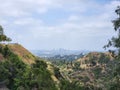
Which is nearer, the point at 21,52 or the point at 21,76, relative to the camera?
the point at 21,76

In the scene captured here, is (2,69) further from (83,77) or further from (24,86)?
(83,77)

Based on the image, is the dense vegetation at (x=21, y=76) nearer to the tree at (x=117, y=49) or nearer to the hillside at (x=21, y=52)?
the hillside at (x=21, y=52)

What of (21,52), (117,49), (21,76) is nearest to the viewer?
(117,49)

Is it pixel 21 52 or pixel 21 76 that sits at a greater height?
pixel 21 52

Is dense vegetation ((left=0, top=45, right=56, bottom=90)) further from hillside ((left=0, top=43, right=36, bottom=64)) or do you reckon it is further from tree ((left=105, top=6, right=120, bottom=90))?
tree ((left=105, top=6, right=120, bottom=90))

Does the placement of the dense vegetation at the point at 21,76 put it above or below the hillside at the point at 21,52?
below

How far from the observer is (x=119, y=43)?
39.5 meters

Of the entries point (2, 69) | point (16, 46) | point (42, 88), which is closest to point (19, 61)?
point (2, 69)

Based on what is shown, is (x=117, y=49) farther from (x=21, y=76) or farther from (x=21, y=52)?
(x=21, y=52)

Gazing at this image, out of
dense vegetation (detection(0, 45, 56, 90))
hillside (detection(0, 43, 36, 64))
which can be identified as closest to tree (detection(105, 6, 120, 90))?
dense vegetation (detection(0, 45, 56, 90))

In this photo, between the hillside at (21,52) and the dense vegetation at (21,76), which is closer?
the dense vegetation at (21,76)

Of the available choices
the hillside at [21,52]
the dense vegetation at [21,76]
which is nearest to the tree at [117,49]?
the dense vegetation at [21,76]

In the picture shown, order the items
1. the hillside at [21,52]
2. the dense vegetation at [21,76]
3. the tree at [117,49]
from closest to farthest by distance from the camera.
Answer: the tree at [117,49] < the dense vegetation at [21,76] < the hillside at [21,52]

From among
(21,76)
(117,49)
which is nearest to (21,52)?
(21,76)
